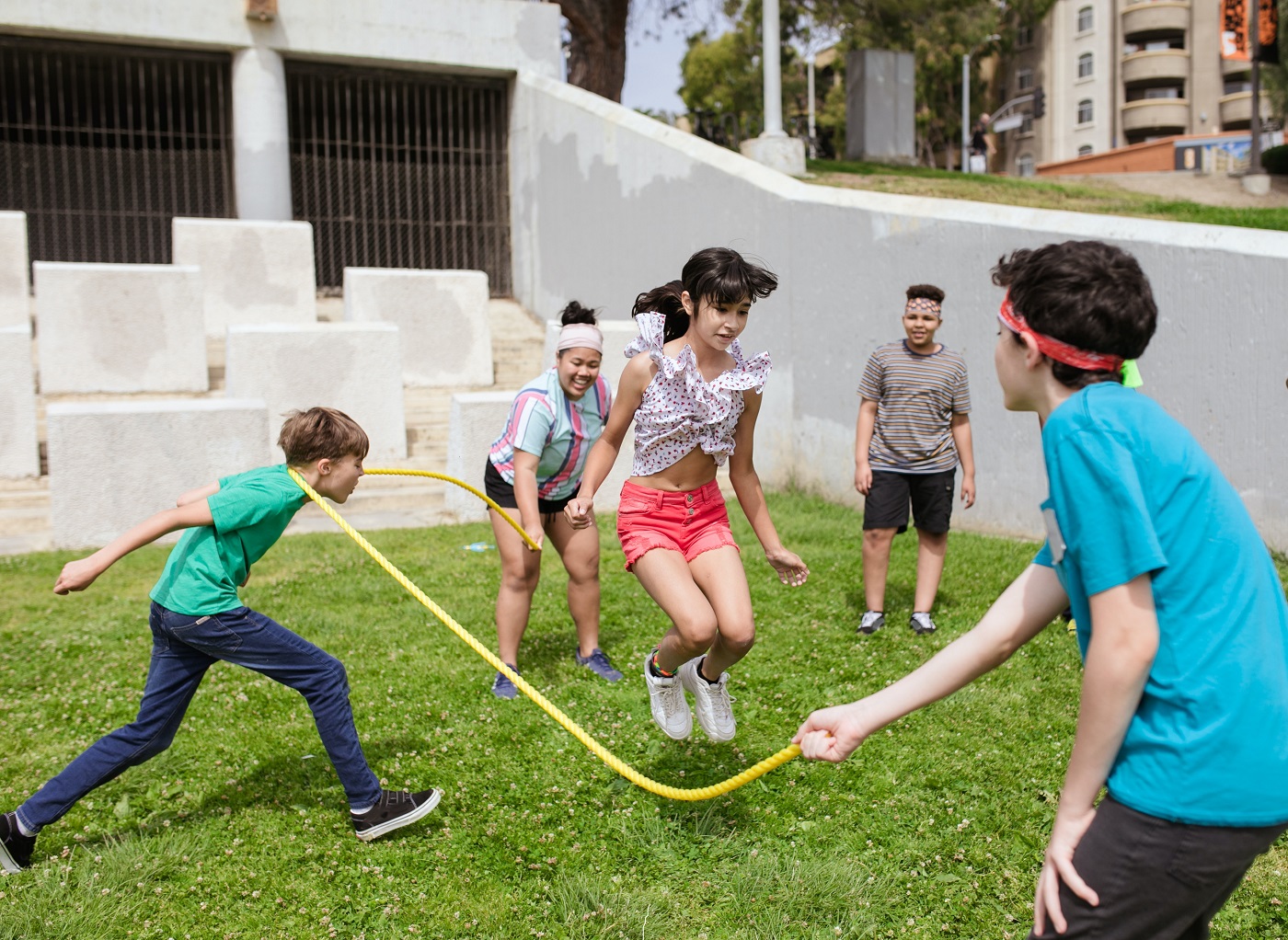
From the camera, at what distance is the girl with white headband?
17.8 feet

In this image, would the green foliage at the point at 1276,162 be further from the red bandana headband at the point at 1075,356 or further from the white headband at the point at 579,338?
the red bandana headband at the point at 1075,356

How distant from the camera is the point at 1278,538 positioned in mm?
7199

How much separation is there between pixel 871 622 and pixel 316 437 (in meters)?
3.60

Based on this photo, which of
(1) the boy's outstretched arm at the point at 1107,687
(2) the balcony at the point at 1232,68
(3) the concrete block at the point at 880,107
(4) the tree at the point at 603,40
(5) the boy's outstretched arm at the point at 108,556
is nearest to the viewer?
(1) the boy's outstretched arm at the point at 1107,687

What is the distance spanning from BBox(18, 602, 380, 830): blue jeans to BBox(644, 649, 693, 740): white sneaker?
1.12 metres

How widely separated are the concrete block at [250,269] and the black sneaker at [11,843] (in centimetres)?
1020

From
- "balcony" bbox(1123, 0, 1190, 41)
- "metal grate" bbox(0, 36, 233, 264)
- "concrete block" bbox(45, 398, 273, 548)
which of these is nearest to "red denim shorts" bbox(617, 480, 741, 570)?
"concrete block" bbox(45, 398, 273, 548)

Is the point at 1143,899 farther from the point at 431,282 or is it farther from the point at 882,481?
the point at 431,282

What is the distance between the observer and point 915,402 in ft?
21.1

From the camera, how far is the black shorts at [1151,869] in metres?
2.00

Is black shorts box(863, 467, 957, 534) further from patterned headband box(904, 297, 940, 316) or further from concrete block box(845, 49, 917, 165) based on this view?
concrete block box(845, 49, 917, 165)

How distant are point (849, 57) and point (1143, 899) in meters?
19.3

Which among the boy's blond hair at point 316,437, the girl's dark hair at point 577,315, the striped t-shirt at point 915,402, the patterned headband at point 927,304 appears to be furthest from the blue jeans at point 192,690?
the patterned headband at point 927,304

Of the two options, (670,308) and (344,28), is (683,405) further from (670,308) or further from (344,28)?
(344,28)
